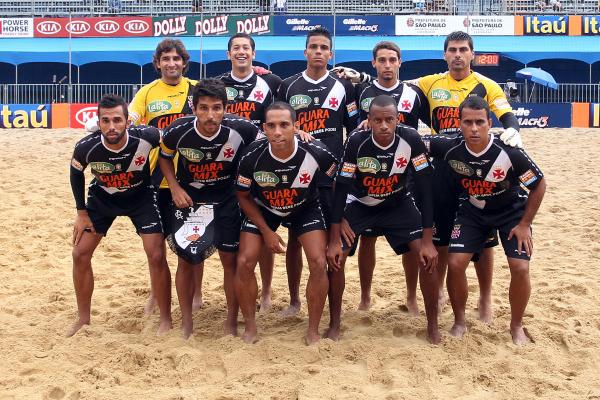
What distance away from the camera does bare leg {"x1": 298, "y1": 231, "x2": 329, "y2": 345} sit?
497cm

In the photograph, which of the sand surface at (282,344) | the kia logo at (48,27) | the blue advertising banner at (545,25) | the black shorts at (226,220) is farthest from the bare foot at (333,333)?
the kia logo at (48,27)

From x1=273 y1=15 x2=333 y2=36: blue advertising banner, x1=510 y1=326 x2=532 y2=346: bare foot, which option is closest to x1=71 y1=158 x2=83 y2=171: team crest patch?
x1=510 y1=326 x2=532 y2=346: bare foot

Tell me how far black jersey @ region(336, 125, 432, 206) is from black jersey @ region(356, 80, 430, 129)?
566 millimetres

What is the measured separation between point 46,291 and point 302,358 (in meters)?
2.96

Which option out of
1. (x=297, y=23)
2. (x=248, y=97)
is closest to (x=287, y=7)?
(x=297, y=23)

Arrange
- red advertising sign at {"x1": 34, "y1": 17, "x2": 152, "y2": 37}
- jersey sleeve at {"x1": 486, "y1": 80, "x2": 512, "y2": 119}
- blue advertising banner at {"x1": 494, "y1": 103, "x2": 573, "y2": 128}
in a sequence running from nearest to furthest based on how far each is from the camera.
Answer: jersey sleeve at {"x1": 486, "y1": 80, "x2": 512, "y2": 119}
blue advertising banner at {"x1": 494, "y1": 103, "x2": 573, "y2": 128}
red advertising sign at {"x1": 34, "y1": 17, "x2": 152, "y2": 37}

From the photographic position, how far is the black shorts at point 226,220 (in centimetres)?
520

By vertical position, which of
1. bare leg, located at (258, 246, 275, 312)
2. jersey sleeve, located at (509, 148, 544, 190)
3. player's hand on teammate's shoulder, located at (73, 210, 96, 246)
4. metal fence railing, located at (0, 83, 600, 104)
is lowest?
bare leg, located at (258, 246, 275, 312)

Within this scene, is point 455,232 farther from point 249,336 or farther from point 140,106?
point 140,106

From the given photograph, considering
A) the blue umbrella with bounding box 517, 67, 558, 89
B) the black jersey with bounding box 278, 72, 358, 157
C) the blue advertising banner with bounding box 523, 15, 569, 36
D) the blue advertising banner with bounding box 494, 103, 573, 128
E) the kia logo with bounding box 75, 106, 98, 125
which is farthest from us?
the blue advertising banner with bounding box 523, 15, 569, 36

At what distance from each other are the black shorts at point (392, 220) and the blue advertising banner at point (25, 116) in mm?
15793

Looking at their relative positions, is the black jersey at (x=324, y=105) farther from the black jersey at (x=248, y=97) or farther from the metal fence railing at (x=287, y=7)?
the metal fence railing at (x=287, y=7)

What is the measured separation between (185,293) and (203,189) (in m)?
0.82

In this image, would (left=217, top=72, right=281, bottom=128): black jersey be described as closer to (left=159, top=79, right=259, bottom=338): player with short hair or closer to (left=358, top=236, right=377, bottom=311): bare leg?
(left=159, top=79, right=259, bottom=338): player with short hair
